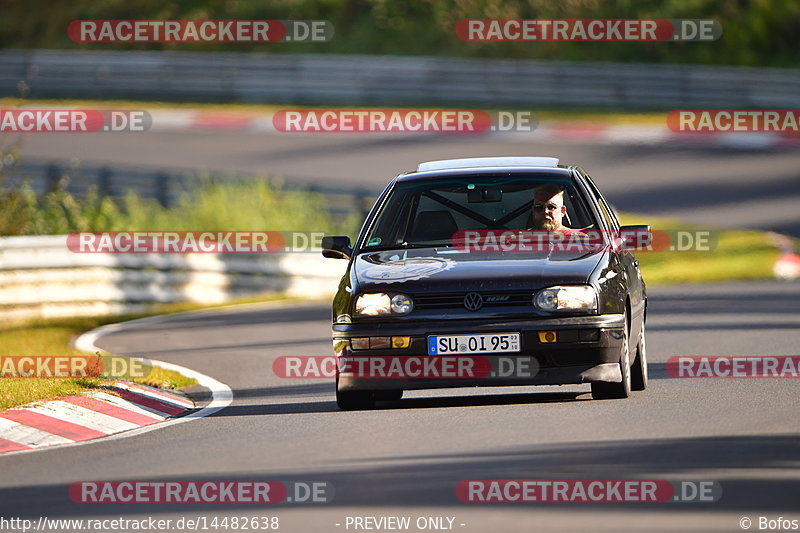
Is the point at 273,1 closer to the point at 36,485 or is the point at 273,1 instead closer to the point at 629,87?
the point at 629,87

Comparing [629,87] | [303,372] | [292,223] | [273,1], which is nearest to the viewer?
[303,372]

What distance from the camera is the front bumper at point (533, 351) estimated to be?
32.1 feet

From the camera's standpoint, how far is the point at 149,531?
285 inches

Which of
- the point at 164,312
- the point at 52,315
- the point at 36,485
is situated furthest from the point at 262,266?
the point at 36,485

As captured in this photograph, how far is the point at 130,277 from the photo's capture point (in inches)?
837

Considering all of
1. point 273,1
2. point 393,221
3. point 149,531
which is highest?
point 273,1

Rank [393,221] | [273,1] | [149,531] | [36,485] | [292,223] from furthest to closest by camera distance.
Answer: [273,1] < [292,223] < [393,221] < [36,485] < [149,531]

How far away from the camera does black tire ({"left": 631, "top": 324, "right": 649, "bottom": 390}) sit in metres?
11.2

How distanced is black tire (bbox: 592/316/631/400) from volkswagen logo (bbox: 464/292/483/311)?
92 cm

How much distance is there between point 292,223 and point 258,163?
5657mm
